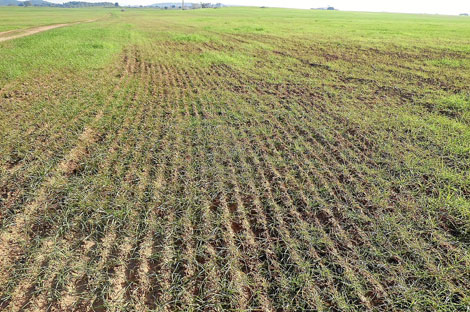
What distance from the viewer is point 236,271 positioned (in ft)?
9.62

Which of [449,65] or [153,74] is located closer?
[153,74]

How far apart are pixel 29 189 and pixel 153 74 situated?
7.87m

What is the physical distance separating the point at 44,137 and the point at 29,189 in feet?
6.58

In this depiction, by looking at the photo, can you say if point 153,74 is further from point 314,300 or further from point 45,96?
point 314,300

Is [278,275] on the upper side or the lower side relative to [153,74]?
lower

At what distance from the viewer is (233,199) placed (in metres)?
3.99

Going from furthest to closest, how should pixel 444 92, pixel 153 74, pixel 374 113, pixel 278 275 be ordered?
pixel 153 74, pixel 444 92, pixel 374 113, pixel 278 275

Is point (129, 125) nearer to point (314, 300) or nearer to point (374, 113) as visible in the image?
point (314, 300)

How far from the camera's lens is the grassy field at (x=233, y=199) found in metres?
2.76

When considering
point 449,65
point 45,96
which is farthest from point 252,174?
point 449,65

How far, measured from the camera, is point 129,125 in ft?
20.7

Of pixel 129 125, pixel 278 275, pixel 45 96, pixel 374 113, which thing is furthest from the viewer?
pixel 45 96

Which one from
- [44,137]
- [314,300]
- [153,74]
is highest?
[153,74]

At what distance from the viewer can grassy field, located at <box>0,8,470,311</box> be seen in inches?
109
